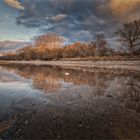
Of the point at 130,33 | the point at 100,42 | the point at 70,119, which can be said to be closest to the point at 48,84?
the point at 70,119

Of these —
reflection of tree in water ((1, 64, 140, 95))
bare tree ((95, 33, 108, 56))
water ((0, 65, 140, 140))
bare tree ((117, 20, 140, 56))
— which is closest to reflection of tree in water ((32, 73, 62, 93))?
reflection of tree in water ((1, 64, 140, 95))

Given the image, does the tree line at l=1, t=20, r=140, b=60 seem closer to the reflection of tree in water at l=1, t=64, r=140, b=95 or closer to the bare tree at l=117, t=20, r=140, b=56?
the bare tree at l=117, t=20, r=140, b=56

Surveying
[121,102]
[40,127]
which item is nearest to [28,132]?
[40,127]

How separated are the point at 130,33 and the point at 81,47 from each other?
126ft

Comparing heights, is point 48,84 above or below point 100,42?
below

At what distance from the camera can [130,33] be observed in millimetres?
52469

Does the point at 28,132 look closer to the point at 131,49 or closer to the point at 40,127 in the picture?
the point at 40,127

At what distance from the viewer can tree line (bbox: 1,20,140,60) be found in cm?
5300

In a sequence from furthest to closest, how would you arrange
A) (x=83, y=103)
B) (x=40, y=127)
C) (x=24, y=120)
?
(x=83, y=103) → (x=24, y=120) → (x=40, y=127)

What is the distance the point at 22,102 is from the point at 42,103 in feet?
3.14

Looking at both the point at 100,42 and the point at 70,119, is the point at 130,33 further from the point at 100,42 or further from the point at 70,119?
the point at 70,119

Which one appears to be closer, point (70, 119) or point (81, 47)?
point (70, 119)

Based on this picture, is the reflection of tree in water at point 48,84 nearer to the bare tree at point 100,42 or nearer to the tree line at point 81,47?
the tree line at point 81,47

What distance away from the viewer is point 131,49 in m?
53.0
